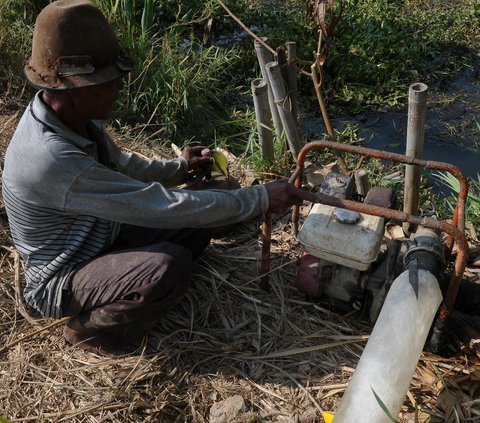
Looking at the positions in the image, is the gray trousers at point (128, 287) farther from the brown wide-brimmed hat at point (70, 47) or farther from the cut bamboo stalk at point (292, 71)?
the cut bamboo stalk at point (292, 71)

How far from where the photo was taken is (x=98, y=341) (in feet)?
9.59

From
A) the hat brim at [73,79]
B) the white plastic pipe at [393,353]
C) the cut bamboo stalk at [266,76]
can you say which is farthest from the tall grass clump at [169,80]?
the white plastic pipe at [393,353]

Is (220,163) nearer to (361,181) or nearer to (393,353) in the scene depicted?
(361,181)

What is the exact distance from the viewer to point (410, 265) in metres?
2.65

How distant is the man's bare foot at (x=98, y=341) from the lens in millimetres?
2902

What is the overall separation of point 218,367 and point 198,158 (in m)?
1.14

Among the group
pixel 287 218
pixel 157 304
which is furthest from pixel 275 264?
pixel 157 304

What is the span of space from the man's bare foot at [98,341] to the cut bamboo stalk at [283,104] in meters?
1.77

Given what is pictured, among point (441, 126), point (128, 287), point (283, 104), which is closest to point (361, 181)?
point (283, 104)

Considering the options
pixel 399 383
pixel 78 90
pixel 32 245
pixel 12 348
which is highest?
pixel 78 90

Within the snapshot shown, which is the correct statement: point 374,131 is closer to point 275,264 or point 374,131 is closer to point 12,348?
point 275,264

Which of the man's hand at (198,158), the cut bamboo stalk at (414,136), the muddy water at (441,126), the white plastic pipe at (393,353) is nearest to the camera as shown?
the white plastic pipe at (393,353)

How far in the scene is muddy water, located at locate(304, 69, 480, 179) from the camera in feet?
16.0

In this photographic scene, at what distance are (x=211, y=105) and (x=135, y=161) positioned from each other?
2.29 metres
